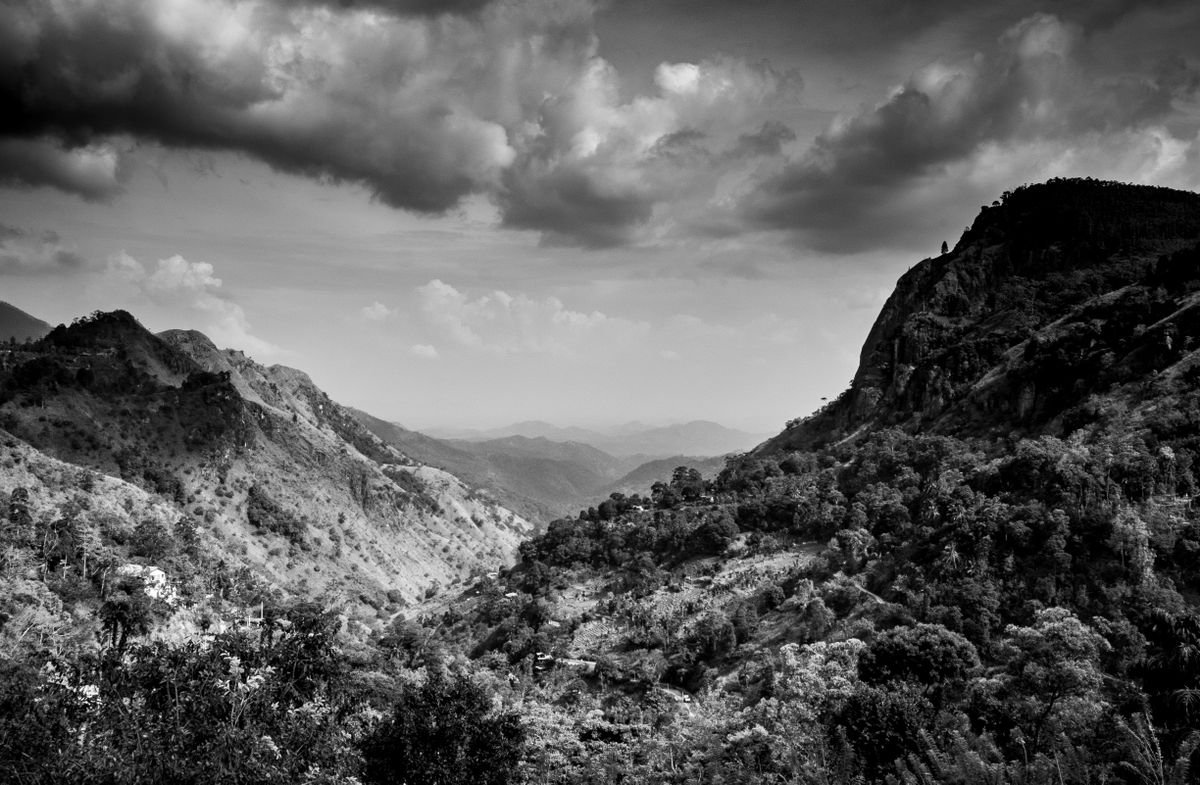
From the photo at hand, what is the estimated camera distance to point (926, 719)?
31.2 m

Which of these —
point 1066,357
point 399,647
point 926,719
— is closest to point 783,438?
point 1066,357

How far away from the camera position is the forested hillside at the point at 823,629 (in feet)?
84.9

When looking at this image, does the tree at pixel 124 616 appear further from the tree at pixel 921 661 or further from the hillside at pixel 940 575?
the tree at pixel 921 661

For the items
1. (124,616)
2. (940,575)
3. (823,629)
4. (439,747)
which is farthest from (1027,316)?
(124,616)

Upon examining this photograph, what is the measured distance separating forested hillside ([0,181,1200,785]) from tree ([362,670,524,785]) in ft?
0.30

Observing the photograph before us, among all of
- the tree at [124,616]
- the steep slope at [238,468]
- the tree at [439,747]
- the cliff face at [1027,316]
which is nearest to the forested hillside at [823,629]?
the tree at [439,747]

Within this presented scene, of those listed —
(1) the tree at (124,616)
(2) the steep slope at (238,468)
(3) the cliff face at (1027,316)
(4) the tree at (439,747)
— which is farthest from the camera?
(2) the steep slope at (238,468)

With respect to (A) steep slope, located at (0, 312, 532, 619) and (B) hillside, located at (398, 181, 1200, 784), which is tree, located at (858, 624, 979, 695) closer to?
(B) hillside, located at (398, 181, 1200, 784)

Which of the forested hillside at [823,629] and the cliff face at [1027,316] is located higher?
the cliff face at [1027,316]

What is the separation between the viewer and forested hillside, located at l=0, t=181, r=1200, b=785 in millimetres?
25875

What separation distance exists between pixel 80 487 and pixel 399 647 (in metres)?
38.3

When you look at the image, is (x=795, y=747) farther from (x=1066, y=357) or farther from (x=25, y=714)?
(x=1066, y=357)

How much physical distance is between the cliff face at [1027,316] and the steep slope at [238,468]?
240 ft

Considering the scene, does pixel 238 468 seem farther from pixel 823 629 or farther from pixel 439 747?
pixel 439 747
